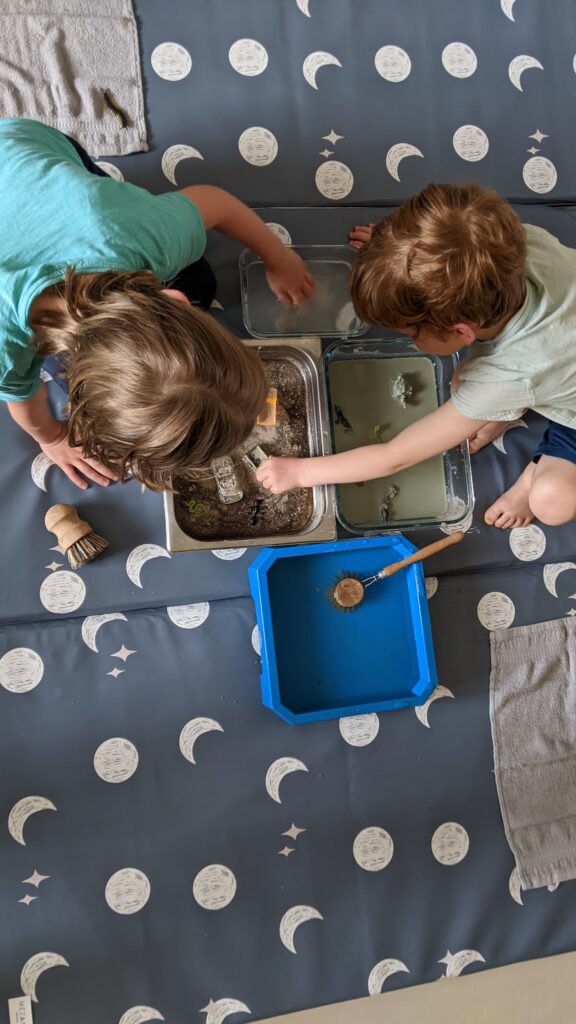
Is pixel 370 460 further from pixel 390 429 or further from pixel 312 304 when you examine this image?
pixel 312 304

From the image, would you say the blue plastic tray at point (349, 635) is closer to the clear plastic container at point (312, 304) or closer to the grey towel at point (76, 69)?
the clear plastic container at point (312, 304)

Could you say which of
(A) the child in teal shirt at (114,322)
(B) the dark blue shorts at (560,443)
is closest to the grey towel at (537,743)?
(B) the dark blue shorts at (560,443)

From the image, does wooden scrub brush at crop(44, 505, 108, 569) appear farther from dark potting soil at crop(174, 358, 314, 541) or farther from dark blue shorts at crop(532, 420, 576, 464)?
dark blue shorts at crop(532, 420, 576, 464)

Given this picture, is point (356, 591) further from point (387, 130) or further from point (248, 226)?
point (387, 130)

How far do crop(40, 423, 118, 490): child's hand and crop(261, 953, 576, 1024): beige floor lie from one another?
770mm

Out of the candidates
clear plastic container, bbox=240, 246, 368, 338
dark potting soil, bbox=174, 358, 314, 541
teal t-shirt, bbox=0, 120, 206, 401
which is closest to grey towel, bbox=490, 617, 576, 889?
dark potting soil, bbox=174, 358, 314, 541

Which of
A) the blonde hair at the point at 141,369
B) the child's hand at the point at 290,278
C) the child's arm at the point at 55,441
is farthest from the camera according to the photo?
the child's hand at the point at 290,278

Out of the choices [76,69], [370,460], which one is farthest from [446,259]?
[76,69]

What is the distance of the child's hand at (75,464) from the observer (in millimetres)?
1012

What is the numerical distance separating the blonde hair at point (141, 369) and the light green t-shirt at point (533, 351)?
361mm

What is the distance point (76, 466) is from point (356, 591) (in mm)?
418

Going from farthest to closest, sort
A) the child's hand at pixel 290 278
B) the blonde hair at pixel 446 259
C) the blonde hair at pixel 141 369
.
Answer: the child's hand at pixel 290 278, the blonde hair at pixel 446 259, the blonde hair at pixel 141 369

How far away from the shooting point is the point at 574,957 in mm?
1145

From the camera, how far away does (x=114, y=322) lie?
0.68 meters
